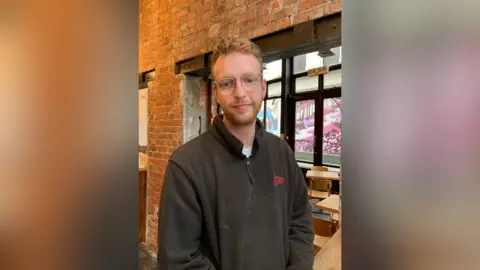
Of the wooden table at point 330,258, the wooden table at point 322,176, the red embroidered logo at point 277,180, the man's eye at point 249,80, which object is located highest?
the man's eye at point 249,80

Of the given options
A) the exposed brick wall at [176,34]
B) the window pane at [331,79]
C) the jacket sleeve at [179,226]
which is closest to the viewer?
the jacket sleeve at [179,226]

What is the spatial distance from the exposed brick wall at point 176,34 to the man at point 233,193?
1.12m

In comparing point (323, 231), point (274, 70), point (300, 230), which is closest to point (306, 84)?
point (274, 70)

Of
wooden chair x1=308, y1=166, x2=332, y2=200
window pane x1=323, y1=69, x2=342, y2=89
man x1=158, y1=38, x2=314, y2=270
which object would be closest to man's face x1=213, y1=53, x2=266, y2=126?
man x1=158, y1=38, x2=314, y2=270

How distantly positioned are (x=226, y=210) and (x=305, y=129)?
18.1 feet

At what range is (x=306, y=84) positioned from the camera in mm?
6301

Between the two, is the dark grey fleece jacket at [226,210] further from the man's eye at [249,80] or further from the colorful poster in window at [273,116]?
the colorful poster in window at [273,116]

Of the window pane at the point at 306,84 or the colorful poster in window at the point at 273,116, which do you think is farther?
the colorful poster in window at the point at 273,116

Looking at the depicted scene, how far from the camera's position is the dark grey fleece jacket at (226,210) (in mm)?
939

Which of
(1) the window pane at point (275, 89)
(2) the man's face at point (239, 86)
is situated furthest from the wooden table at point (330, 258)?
(1) the window pane at point (275, 89)
